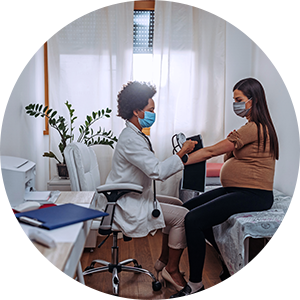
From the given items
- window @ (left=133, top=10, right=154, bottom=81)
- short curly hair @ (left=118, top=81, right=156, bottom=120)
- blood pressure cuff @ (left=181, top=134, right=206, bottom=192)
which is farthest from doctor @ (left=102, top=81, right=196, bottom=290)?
window @ (left=133, top=10, right=154, bottom=81)

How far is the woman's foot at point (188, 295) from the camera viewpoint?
178cm

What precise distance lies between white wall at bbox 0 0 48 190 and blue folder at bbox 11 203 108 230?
113 centimetres

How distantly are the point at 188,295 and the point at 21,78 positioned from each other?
6.81 ft

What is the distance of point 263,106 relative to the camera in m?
1.99

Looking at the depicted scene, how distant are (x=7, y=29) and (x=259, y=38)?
237 centimetres

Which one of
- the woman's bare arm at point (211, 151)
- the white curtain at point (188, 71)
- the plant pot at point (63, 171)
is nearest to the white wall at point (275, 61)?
the white curtain at point (188, 71)

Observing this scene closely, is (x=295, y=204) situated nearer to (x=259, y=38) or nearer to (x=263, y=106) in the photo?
(x=263, y=106)

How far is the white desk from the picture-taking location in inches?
29.6

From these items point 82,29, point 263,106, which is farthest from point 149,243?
point 82,29

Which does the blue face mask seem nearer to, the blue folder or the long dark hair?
the long dark hair

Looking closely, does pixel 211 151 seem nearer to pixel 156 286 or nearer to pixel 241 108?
pixel 241 108

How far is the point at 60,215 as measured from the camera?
1163mm

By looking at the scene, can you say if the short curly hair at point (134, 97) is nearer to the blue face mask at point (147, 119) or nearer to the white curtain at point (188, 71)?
the blue face mask at point (147, 119)

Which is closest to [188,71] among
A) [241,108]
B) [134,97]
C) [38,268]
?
[241,108]
